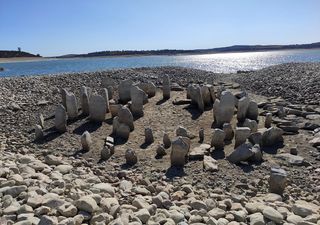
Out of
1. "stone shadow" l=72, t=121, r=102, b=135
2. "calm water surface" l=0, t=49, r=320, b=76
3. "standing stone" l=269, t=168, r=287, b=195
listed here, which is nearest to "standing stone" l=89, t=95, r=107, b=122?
"stone shadow" l=72, t=121, r=102, b=135

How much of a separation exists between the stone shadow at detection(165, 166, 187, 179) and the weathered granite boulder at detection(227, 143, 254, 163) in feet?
3.64

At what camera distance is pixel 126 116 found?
10.7 metres

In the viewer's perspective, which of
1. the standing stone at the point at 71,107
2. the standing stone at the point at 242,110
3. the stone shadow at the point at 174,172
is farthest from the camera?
the standing stone at the point at 71,107

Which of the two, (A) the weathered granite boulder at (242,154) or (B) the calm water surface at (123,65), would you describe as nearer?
(A) the weathered granite boulder at (242,154)

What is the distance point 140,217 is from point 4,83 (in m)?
14.2

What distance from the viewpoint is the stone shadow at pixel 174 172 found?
25.1 feet

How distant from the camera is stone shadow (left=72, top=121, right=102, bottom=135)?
36.0 feet

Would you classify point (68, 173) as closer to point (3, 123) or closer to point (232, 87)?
point (3, 123)

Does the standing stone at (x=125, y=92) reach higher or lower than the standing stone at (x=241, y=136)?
higher

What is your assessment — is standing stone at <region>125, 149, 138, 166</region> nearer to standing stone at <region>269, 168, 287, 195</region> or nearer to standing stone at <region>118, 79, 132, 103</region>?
standing stone at <region>269, 168, 287, 195</region>

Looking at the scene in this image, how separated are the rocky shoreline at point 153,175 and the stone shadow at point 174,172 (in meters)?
0.02

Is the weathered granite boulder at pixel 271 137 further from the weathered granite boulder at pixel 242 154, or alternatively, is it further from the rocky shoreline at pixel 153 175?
the weathered granite boulder at pixel 242 154

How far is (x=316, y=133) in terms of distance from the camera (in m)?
9.96

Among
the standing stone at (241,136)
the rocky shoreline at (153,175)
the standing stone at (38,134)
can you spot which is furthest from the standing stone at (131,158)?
the standing stone at (38,134)
